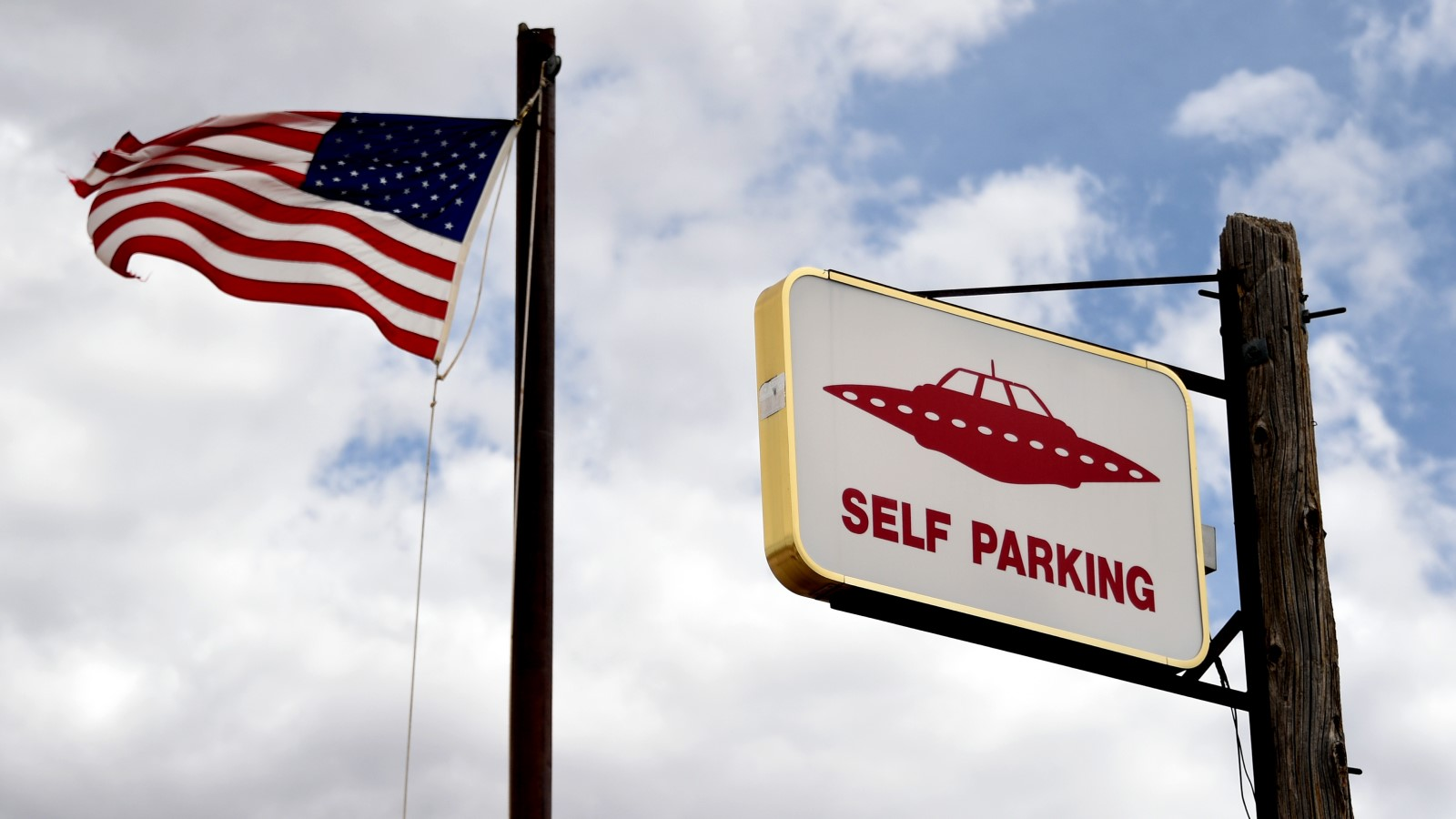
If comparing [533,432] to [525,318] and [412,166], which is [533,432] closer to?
[525,318]

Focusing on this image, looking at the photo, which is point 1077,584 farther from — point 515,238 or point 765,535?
point 515,238

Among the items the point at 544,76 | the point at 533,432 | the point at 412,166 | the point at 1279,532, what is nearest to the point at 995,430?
the point at 1279,532

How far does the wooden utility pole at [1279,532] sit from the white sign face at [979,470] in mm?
242

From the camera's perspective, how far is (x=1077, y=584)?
7.50 meters

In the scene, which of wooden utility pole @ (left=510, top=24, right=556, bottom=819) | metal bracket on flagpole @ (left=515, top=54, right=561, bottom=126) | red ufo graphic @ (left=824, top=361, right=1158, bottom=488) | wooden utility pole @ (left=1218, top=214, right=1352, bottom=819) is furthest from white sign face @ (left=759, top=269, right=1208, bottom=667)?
metal bracket on flagpole @ (left=515, top=54, right=561, bottom=126)

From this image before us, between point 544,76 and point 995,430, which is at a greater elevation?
point 544,76

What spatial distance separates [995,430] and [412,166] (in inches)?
106

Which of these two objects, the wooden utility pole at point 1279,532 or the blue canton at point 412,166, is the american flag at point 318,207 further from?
the wooden utility pole at point 1279,532

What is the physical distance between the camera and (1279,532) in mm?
7668

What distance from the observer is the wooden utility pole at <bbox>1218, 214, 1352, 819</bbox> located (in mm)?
7328

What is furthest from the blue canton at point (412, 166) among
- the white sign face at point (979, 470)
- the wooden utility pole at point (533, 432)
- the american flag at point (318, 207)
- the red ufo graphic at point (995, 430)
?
the red ufo graphic at point (995, 430)

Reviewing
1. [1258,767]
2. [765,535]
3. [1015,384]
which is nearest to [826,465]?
[765,535]

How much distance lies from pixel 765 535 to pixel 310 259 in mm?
2255

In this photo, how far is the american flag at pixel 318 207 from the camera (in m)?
7.53
